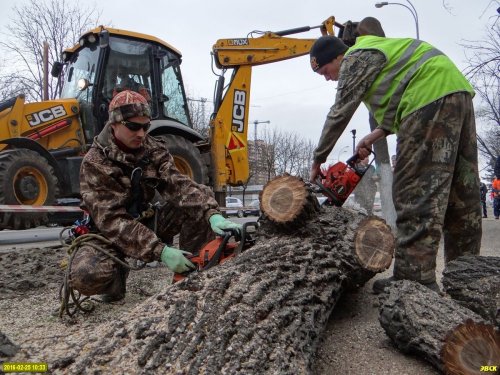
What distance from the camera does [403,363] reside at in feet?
6.70

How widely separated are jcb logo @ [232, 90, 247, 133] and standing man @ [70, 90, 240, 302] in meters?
4.61

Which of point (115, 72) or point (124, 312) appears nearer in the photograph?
point (124, 312)

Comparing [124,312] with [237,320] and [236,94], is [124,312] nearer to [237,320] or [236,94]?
[237,320]

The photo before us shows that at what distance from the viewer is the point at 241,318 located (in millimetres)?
1636

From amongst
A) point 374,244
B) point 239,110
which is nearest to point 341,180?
point 374,244

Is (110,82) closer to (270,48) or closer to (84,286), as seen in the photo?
(270,48)

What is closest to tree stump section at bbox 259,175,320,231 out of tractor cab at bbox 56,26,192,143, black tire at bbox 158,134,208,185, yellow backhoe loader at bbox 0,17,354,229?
yellow backhoe loader at bbox 0,17,354,229

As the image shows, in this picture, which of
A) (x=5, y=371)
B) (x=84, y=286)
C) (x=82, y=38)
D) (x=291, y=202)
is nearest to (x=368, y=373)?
(x=291, y=202)

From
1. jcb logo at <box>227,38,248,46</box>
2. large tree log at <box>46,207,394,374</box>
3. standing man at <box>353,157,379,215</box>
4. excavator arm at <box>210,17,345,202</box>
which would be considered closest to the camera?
large tree log at <box>46,207,394,374</box>

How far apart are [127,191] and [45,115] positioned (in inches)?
167

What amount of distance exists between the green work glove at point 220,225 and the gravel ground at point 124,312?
27.6 inches

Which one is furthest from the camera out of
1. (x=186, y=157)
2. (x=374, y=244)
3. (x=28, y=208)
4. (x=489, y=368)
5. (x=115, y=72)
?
(x=186, y=157)

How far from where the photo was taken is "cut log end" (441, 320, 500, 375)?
1.59m

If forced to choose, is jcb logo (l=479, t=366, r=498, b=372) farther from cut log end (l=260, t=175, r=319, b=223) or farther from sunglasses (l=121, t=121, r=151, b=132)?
sunglasses (l=121, t=121, r=151, b=132)
